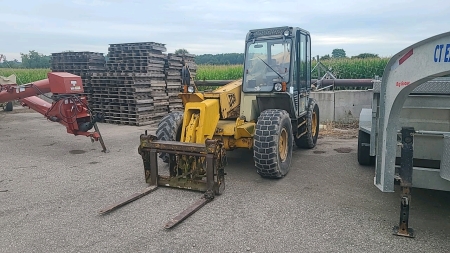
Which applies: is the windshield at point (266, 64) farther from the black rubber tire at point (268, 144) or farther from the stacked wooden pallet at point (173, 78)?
the stacked wooden pallet at point (173, 78)

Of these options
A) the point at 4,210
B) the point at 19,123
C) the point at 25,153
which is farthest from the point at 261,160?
the point at 19,123

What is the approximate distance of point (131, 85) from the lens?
40.6 feet

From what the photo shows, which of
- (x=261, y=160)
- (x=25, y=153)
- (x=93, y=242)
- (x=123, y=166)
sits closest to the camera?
(x=93, y=242)

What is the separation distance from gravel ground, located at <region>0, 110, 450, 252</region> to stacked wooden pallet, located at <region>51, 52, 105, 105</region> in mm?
6687

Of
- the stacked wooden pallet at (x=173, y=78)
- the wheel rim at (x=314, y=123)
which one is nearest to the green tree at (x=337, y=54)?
the stacked wooden pallet at (x=173, y=78)

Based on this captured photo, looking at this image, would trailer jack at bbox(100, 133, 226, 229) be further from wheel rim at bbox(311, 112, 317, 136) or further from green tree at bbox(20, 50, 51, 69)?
green tree at bbox(20, 50, 51, 69)

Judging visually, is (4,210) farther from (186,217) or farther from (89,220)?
(186,217)

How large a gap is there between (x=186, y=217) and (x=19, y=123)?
11733 mm

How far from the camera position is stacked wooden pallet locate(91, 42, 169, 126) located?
41.1 feet

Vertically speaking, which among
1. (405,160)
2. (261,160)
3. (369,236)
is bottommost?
(369,236)

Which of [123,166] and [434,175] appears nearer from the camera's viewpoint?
[434,175]

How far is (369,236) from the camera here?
13.0 feet

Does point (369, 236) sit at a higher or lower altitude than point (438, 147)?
lower

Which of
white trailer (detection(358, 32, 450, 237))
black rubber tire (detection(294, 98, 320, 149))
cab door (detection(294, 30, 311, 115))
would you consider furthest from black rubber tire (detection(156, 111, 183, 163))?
white trailer (detection(358, 32, 450, 237))
